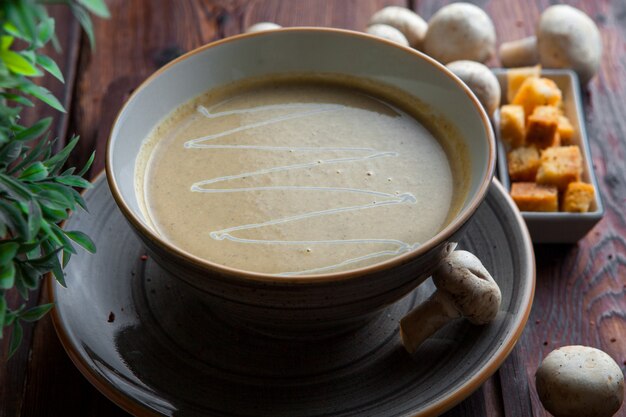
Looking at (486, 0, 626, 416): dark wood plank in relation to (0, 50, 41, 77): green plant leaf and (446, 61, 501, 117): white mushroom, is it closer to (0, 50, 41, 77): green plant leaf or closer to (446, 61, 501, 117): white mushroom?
(446, 61, 501, 117): white mushroom

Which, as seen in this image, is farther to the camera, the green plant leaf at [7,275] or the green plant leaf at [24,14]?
the green plant leaf at [7,275]

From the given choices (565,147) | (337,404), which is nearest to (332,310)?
(337,404)

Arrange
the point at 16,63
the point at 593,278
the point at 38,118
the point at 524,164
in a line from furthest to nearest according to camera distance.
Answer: the point at 38,118 < the point at 524,164 < the point at 593,278 < the point at 16,63

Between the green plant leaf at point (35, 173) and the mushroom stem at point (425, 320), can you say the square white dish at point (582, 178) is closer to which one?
the mushroom stem at point (425, 320)

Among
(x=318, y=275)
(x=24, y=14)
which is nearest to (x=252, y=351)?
(x=318, y=275)

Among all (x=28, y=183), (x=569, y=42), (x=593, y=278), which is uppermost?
(x=28, y=183)

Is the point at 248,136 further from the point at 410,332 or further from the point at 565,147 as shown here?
the point at 565,147

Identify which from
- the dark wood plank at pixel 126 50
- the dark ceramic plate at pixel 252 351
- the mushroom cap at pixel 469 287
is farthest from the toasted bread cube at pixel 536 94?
the dark wood plank at pixel 126 50

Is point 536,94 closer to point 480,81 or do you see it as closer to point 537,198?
point 480,81
